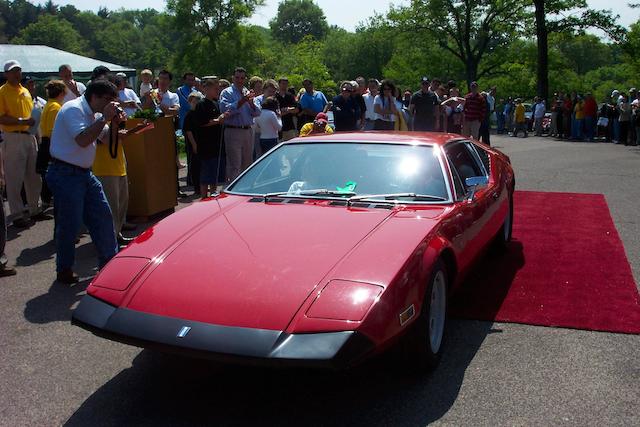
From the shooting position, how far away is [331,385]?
354 centimetres

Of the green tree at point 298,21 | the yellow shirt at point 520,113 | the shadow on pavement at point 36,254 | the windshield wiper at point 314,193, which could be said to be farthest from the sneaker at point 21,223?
the green tree at point 298,21

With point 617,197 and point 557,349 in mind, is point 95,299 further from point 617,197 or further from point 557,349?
point 617,197

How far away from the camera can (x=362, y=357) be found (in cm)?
293

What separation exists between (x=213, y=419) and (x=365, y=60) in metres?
98.1

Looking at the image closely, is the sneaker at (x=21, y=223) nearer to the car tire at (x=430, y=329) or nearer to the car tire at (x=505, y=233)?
the car tire at (x=505, y=233)

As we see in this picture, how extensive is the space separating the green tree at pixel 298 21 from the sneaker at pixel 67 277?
137586 mm

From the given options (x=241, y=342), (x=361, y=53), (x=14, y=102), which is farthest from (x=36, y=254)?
(x=361, y=53)

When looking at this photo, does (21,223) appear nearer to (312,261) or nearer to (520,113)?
(312,261)

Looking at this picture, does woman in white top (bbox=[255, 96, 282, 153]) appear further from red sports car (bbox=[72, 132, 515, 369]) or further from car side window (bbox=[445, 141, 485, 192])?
red sports car (bbox=[72, 132, 515, 369])

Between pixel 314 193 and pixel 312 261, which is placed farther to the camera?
pixel 314 193

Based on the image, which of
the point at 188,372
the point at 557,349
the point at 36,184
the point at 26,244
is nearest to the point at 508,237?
the point at 557,349

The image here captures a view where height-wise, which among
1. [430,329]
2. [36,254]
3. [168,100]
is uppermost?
[168,100]

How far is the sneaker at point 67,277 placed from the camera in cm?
560

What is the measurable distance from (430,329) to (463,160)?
2.00 metres
